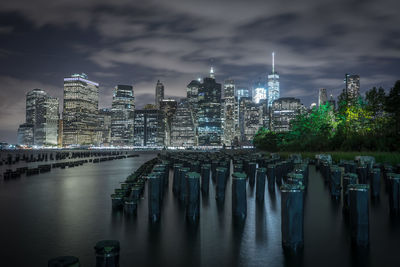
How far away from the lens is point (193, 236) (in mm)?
7367

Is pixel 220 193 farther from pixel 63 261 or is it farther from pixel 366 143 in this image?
pixel 366 143

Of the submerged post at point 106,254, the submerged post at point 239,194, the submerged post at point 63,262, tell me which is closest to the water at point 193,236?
the submerged post at point 239,194

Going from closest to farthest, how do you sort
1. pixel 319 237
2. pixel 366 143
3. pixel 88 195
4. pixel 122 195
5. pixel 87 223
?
pixel 319 237 < pixel 87 223 < pixel 122 195 < pixel 88 195 < pixel 366 143

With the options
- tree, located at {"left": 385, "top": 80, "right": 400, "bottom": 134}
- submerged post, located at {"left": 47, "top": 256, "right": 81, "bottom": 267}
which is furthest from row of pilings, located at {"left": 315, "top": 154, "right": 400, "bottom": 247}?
tree, located at {"left": 385, "top": 80, "right": 400, "bottom": 134}

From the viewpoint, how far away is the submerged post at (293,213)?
5.63 m

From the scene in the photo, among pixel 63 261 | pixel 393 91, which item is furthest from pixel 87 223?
pixel 393 91

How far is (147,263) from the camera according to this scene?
568cm

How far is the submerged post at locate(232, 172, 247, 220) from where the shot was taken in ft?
28.0

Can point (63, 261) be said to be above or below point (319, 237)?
above

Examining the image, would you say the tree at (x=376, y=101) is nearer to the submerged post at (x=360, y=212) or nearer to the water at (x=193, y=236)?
the water at (x=193, y=236)

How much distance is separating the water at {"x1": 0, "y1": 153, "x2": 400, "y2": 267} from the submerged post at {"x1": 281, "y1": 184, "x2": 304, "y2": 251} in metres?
0.30

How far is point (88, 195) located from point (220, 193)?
7.02 m

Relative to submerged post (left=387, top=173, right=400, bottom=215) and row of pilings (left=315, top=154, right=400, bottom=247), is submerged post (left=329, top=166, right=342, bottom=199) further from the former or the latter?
submerged post (left=387, top=173, right=400, bottom=215)

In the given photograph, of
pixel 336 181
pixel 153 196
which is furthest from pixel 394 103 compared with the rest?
pixel 153 196
